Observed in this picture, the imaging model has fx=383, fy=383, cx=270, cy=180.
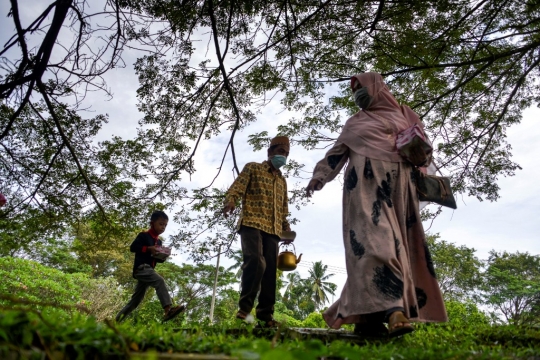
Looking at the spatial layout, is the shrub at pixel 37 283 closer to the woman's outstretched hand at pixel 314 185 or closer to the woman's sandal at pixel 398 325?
the woman's outstretched hand at pixel 314 185

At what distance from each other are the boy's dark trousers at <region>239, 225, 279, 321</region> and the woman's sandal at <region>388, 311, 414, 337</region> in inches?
66.2

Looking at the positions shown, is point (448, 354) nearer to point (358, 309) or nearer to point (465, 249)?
point (358, 309)

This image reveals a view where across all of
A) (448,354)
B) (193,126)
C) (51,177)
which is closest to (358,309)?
(448,354)

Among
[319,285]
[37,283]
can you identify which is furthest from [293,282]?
[37,283]

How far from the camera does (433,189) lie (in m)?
3.43

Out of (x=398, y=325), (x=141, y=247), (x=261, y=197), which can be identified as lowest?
(x=398, y=325)

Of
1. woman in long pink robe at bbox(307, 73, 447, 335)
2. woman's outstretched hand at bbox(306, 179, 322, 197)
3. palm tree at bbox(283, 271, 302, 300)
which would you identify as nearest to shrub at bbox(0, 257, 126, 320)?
woman's outstretched hand at bbox(306, 179, 322, 197)

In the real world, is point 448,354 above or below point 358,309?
below

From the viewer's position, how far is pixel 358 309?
2.76 meters

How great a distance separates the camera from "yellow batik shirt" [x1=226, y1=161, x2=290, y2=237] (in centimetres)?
425

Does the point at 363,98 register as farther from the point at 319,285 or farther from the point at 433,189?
the point at 319,285

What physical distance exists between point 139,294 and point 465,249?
1155 inches

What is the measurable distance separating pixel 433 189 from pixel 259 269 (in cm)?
186

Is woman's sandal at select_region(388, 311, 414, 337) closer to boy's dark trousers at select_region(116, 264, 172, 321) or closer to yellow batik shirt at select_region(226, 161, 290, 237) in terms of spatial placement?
yellow batik shirt at select_region(226, 161, 290, 237)
